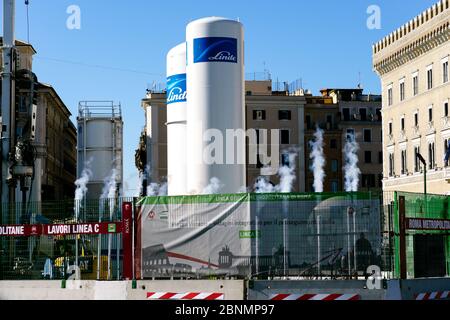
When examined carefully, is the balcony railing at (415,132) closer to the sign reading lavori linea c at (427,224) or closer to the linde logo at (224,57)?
the linde logo at (224,57)

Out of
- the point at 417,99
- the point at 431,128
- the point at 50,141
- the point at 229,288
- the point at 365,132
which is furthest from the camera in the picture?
the point at 50,141

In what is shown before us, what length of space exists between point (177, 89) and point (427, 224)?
38.9m

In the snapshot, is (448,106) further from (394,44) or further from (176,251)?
(176,251)

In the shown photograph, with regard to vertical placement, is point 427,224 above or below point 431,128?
below

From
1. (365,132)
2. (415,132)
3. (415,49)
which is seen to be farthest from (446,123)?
(365,132)

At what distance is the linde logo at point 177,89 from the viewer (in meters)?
59.2

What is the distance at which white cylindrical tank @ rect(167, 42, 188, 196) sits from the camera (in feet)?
194

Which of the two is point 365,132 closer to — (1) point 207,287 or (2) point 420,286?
(2) point 420,286

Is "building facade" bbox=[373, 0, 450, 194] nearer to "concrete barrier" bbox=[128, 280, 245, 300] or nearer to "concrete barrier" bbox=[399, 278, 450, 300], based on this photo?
"concrete barrier" bbox=[399, 278, 450, 300]

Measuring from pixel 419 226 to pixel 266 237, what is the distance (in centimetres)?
419

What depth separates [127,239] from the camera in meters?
22.2

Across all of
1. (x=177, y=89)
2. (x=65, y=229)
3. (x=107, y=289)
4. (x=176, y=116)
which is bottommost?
(x=107, y=289)

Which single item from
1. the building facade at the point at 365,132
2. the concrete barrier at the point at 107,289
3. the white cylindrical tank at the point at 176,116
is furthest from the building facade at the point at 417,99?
the concrete barrier at the point at 107,289

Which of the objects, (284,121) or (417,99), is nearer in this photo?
(417,99)
